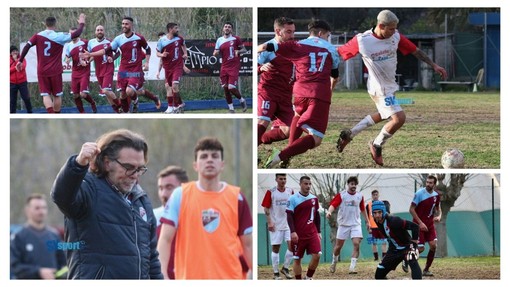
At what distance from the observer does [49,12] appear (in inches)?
540

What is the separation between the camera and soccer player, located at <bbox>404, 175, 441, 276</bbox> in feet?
31.9

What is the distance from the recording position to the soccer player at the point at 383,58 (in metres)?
10.2

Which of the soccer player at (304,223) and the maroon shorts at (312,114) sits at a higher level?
the maroon shorts at (312,114)

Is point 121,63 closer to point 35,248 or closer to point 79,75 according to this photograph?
point 79,75

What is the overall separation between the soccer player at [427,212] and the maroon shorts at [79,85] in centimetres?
558

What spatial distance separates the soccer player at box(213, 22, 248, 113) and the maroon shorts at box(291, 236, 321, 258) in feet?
13.9

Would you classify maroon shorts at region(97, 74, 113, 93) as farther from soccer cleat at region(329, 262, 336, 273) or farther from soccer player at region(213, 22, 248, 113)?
soccer cleat at region(329, 262, 336, 273)

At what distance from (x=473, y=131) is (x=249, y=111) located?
128 inches

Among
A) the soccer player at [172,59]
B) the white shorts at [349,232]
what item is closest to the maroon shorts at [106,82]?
the soccer player at [172,59]

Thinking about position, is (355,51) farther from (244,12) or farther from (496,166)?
(244,12)

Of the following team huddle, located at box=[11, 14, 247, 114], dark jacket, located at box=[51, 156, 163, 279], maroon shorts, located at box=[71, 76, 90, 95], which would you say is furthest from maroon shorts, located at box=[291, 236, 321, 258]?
maroon shorts, located at box=[71, 76, 90, 95]

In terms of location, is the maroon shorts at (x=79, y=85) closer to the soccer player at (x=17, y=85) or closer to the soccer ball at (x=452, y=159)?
the soccer player at (x=17, y=85)

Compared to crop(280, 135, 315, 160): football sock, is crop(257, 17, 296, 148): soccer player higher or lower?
higher

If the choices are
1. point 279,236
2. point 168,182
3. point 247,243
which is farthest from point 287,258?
point 168,182
